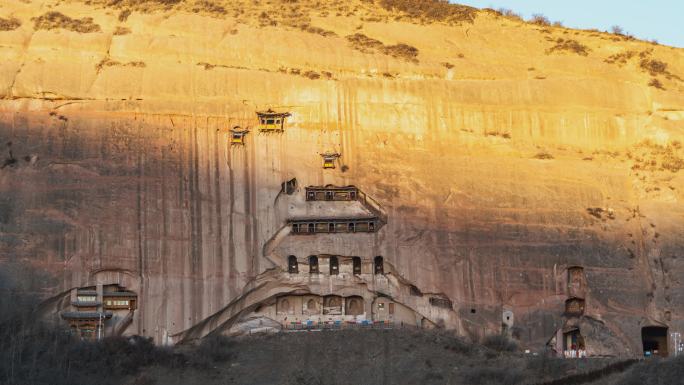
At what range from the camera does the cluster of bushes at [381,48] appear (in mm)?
49312

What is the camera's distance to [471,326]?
44969 millimetres

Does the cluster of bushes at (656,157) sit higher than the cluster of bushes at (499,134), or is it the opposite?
the cluster of bushes at (499,134)

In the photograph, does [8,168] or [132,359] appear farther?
[8,168]

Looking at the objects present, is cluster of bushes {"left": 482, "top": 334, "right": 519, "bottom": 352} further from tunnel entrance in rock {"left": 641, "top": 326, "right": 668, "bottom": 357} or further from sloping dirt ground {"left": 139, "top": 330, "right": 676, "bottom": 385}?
tunnel entrance in rock {"left": 641, "top": 326, "right": 668, "bottom": 357}

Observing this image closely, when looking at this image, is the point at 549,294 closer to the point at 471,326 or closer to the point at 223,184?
the point at 471,326

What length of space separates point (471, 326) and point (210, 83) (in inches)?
521

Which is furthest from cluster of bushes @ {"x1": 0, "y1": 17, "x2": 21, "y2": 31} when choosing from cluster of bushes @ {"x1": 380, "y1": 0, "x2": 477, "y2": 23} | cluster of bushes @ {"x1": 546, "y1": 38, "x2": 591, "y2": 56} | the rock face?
cluster of bushes @ {"x1": 546, "y1": 38, "x2": 591, "y2": 56}

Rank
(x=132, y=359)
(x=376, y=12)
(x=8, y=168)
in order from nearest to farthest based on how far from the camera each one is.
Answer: (x=132, y=359) < (x=8, y=168) < (x=376, y=12)

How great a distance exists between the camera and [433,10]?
170ft

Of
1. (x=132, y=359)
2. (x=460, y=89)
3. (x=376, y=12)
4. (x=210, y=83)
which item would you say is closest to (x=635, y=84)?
(x=460, y=89)

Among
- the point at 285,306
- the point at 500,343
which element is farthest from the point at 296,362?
the point at 500,343

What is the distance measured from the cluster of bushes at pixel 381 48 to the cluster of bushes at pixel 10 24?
12826mm


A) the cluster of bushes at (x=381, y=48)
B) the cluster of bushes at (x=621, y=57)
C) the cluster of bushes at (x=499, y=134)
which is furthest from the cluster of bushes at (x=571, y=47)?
the cluster of bushes at (x=381, y=48)

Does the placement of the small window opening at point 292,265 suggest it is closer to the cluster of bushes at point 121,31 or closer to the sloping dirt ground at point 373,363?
the sloping dirt ground at point 373,363
